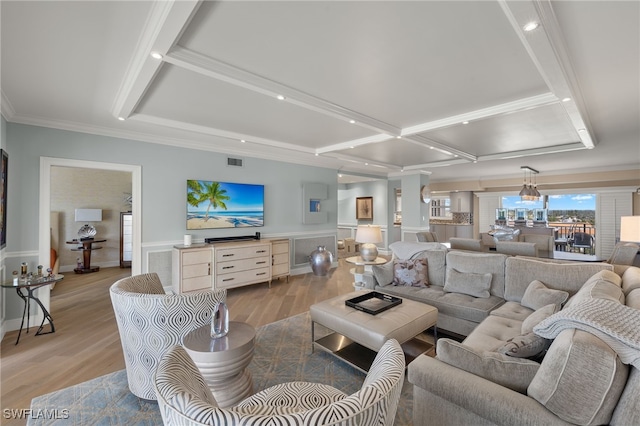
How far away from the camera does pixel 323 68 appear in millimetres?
2248

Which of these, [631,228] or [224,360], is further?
[631,228]

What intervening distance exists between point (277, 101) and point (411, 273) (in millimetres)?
2602

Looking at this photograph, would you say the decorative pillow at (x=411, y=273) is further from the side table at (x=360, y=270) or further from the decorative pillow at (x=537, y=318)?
the decorative pillow at (x=537, y=318)

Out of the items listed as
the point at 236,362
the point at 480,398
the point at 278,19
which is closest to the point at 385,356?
the point at 480,398

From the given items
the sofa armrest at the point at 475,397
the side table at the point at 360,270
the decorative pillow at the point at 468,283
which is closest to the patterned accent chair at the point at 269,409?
the sofa armrest at the point at 475,397

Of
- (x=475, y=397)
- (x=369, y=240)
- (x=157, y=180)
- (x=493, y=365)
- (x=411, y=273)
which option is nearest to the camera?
(x=475, y=397)

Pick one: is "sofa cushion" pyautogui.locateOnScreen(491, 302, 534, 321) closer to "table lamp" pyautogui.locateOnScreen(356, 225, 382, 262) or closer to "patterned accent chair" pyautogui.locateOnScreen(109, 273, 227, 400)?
"table lamp" pyautogui.locateOnScreen(356, 225, 382, 262)

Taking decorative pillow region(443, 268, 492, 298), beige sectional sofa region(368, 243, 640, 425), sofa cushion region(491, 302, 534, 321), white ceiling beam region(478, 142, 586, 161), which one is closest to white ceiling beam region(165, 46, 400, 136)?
decorative pillow region(443, 268, 492, 298)

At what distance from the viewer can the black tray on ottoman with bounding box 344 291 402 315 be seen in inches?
101

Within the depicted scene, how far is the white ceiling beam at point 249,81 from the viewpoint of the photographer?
6.61 feet

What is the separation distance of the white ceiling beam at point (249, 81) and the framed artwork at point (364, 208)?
19.5ft

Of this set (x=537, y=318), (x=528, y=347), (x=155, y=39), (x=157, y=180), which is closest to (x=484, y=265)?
(x=537, y=318)

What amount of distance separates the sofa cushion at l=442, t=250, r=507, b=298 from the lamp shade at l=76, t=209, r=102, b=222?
720 centimetres

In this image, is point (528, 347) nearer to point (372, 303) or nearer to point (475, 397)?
point (475, 397)
